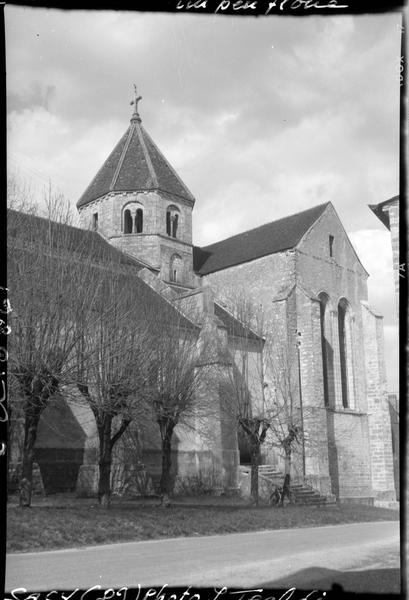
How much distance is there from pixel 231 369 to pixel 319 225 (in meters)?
11.6

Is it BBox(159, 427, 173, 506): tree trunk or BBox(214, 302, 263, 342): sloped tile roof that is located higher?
BBox(214, 302, 263, 342): sloped tile roof

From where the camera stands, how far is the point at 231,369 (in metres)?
25.9

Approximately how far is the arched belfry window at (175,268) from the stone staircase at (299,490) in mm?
12157

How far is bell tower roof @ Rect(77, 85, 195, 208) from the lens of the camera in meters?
34.3

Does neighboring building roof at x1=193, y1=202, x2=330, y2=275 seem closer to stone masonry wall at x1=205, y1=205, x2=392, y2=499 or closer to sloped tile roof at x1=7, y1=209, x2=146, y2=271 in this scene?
stone masonry wall at x1=205, y1=205, x2=392, y2=499

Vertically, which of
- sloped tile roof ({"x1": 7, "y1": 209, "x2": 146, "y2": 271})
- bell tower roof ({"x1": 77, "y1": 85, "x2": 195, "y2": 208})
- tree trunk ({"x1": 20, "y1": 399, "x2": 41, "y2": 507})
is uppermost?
bell tower roof ({"x1": 77, "y1": 85, "x2": 195, "y2": 208})

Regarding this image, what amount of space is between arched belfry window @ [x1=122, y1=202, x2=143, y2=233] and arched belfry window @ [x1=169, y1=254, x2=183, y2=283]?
97.7 inches

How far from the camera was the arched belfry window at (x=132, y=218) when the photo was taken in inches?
1346

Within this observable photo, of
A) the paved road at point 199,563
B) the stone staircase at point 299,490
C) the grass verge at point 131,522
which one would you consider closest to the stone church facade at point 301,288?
the stone staircase at point 299,490

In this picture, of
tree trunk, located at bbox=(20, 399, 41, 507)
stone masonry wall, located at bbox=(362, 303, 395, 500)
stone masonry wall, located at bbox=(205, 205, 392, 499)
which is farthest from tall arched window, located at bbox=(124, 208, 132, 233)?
tree trunk, located at bbox=(20, 399, 41, 507)

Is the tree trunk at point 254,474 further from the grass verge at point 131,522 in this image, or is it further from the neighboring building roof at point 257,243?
the neighboring building roof at point 257,243

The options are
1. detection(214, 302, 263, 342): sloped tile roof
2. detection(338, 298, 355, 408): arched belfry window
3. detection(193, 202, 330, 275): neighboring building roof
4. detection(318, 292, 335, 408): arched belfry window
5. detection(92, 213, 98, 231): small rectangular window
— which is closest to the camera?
detection(214, 302, 263, 342): sloped tile roof

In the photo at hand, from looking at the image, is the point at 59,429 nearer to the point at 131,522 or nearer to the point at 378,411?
the point at 131,522

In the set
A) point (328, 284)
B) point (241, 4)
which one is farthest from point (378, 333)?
point (241, 4)
